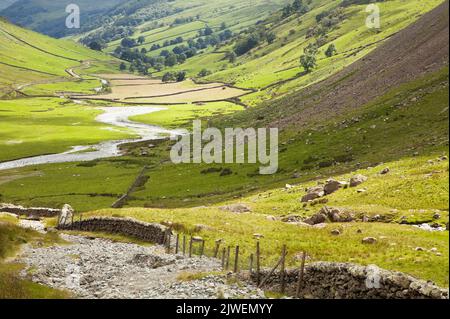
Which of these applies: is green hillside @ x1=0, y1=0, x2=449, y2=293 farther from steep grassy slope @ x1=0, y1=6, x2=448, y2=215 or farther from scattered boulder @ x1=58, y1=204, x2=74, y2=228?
scattered boulder @ x1=58, y1=204, x2=74, y2=228

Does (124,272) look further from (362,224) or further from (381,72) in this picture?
(381,72)

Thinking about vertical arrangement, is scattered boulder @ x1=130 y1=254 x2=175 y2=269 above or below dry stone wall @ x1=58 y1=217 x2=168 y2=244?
above

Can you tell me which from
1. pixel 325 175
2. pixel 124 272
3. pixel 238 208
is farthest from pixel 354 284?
pixel 325 175

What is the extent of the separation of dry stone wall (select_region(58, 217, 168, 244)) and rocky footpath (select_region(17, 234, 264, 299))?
2.52 meters

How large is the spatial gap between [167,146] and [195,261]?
13263 cm

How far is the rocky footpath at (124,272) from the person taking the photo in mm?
34906

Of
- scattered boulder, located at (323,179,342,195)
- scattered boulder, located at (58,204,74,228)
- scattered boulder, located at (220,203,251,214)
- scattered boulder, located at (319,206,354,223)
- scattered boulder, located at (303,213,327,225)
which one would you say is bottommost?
scattered boulder, located at (58,204,74,228)

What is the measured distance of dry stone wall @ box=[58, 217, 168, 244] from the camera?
195ft

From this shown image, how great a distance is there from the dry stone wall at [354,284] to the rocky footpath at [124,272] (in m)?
2.87

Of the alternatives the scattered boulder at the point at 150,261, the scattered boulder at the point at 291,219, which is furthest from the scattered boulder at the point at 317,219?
the scattered boulder at the point at 150,261

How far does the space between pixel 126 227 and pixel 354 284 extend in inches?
1588

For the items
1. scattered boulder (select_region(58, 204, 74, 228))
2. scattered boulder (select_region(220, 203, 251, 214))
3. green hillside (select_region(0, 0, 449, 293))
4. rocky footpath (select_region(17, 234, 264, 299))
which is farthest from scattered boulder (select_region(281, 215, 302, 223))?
scattered boulder (select_region(58, 204, 74, 228))

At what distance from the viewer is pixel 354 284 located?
30.5m

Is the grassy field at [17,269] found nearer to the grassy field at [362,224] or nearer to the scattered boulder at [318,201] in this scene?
the grassy field at [362,224]
